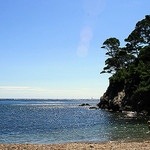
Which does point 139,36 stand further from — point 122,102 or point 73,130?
point 73,130

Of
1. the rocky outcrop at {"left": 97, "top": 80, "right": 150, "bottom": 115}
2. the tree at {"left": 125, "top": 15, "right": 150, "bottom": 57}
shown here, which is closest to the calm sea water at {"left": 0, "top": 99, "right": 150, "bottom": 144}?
the rocky outcrop at {"left": 97, "top": 80, "right": 150, "bottom": 115}

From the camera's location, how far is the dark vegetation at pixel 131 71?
48897mm

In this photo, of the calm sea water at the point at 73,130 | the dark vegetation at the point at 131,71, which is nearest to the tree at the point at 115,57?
the dark vegetation at the point at 131,71

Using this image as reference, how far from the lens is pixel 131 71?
5919 cm

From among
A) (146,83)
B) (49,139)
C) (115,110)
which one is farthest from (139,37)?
(49,139)

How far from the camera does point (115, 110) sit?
61.8 metres

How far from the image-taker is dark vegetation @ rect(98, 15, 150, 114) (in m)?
48.9

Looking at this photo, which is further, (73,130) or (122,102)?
(122,102)

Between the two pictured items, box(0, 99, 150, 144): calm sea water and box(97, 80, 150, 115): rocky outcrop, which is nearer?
box(0, 99, 150, 144): calm sea water

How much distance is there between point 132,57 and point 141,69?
1652cm

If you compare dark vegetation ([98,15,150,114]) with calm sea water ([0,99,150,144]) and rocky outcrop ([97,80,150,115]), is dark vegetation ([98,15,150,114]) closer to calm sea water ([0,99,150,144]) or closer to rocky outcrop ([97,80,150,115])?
rocky outcrop ([97,80,150,115])

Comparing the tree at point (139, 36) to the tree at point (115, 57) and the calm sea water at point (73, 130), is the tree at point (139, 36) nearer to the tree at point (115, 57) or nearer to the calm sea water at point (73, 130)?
the tree at point (115, 57)

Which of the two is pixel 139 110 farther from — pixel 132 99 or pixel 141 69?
pixel 141 69

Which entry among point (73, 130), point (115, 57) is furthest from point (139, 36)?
point (73, 130)
